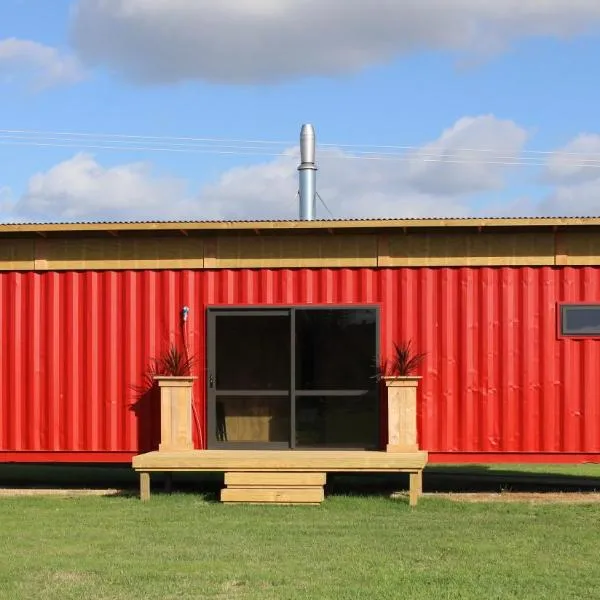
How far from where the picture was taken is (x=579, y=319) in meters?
13.1

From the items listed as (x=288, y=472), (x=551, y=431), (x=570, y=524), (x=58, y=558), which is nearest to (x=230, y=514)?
(x=288, y=472)

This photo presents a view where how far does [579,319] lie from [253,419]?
164 inches

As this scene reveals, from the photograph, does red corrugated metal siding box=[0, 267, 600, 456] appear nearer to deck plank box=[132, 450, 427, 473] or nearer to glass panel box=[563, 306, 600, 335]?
glass panel box=[563, 306, 600, 335]

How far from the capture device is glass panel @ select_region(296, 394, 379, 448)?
1326 cm

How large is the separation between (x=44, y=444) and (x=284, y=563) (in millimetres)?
5892

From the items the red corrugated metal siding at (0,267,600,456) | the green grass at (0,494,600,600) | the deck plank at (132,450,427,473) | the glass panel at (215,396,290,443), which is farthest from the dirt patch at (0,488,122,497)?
the glass panel at (215,396,290,443)

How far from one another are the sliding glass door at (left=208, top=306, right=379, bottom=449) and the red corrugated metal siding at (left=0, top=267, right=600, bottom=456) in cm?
22

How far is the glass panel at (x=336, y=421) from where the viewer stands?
13.3m

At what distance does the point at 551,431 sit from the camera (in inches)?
513

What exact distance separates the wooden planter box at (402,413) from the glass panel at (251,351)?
1.41 m

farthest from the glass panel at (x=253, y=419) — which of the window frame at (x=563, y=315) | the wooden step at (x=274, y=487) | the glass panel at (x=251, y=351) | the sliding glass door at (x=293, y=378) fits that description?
the window frame at (x=563, y=315)

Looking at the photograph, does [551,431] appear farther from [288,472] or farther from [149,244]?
[149,244]

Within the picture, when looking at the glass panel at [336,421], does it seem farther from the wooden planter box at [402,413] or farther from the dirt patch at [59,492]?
the dirt patch at [59,492]

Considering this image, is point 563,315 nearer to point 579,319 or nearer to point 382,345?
point 579,319
